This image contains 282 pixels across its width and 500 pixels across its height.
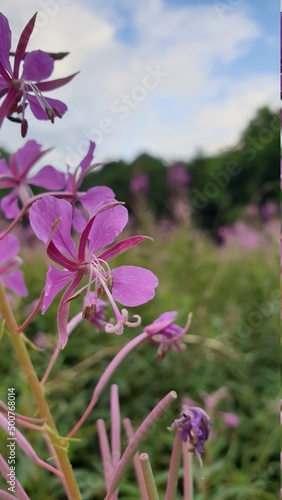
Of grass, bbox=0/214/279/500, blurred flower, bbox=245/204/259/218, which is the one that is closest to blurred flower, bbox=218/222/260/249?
blurred flower, bbox=245/204/259/218

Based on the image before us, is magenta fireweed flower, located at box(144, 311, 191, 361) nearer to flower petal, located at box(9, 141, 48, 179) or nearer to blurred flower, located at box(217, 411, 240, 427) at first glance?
flower petal, located at box(9, 141, 48, 179)

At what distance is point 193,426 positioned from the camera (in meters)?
0.41

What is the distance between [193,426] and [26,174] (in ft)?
0.82

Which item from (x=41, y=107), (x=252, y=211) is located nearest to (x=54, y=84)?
(x=41, y=107)

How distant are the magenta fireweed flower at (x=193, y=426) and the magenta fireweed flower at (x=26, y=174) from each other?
0.70 ft

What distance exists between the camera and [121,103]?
604 millimetres

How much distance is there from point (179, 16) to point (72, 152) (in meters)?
0.23

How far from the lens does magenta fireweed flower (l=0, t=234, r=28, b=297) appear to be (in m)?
0.48

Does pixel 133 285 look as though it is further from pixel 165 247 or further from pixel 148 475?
pixel 165 247

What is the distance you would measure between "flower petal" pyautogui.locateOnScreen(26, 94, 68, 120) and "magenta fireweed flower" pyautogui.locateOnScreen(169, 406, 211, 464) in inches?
9.1
